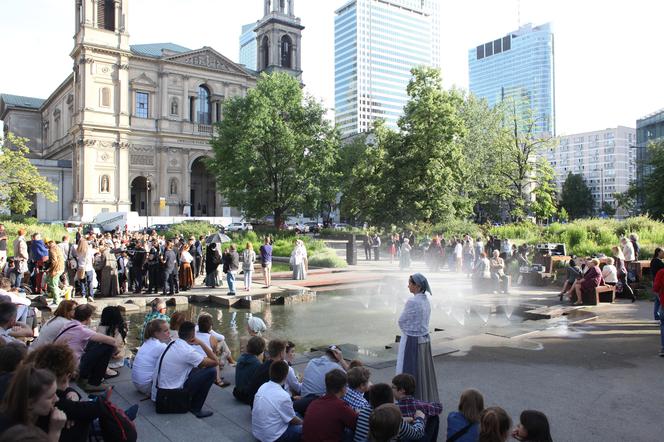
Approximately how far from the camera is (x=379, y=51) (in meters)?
172

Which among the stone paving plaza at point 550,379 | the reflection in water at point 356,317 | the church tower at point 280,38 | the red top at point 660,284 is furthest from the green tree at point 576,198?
the red top at point 660,284

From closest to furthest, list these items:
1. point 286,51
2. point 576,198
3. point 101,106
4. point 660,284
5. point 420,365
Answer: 1. point 420,365
2. point 660,284
3. point 101,106
4. point 286,51
5. point 576,198

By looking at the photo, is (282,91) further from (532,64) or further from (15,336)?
(532,64)

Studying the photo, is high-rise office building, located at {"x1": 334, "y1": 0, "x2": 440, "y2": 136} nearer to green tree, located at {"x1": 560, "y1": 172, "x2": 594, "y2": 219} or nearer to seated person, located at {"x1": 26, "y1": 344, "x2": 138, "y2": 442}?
green tree, located at {"x1": 560, "y1": 172, "x2": 594, "y2": 219}

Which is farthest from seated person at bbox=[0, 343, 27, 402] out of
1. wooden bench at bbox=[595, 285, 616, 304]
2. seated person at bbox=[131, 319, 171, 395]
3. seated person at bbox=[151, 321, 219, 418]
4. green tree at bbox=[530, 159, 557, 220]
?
green tree at bbox=[530, 159, 557, 220]

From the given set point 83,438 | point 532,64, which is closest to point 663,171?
point 83,438

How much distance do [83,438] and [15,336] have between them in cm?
363

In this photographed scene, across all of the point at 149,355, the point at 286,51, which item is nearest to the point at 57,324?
the point at 149,355

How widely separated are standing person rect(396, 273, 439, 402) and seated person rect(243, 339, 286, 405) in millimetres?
1713

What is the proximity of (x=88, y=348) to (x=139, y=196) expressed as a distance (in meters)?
68.1

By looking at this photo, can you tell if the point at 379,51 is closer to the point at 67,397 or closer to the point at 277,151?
the point at 277,151

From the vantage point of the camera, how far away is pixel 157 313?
8.52 metres

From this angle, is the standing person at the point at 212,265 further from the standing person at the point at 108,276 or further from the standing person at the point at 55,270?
the standing person at the point at 55,270

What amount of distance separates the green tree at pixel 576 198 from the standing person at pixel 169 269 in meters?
101
